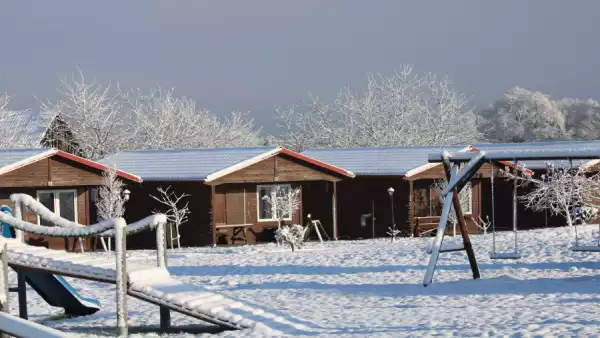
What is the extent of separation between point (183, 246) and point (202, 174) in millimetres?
2818

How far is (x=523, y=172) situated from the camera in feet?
91.9

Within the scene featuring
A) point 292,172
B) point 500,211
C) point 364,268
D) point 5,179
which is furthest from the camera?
point 500,211

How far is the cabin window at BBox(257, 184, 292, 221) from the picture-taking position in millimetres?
27109

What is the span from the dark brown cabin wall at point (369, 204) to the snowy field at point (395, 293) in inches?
341

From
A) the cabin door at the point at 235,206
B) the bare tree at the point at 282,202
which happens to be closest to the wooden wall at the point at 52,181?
the cabin door at the point at 235,206

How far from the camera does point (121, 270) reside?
941cm

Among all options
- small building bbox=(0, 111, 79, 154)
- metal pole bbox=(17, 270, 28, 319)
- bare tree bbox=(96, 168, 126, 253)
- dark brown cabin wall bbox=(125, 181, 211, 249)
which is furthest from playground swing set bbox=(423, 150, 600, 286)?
small building bbox=(0, 111, 79, 154)

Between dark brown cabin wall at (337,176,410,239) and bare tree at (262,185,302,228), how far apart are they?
8.57 ft

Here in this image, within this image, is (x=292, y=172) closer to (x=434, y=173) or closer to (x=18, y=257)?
(x=434, y=173)

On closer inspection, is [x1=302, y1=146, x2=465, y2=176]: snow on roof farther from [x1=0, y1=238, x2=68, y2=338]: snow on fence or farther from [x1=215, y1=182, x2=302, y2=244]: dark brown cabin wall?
[x1=0, y1=238, x2=68, y2=338]: snow on fence

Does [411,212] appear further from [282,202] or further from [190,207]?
[190,207]

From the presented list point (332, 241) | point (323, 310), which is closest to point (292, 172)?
point (332, 241)

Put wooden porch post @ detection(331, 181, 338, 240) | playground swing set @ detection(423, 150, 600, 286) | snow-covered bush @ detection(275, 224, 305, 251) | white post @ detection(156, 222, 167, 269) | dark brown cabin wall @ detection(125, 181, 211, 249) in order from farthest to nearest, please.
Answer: wooden porch post @ detection(331, 181, 338, 240), dark brown cabin wall @ detection(125, 181, 211, 249), snow-covered bush @ detection(275, 224, 305, 251), playground swing set @ detection(423, 150, 600, 286), white post @ detection(156, 222, 167, 269)

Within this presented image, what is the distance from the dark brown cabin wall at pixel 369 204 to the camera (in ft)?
93.7
